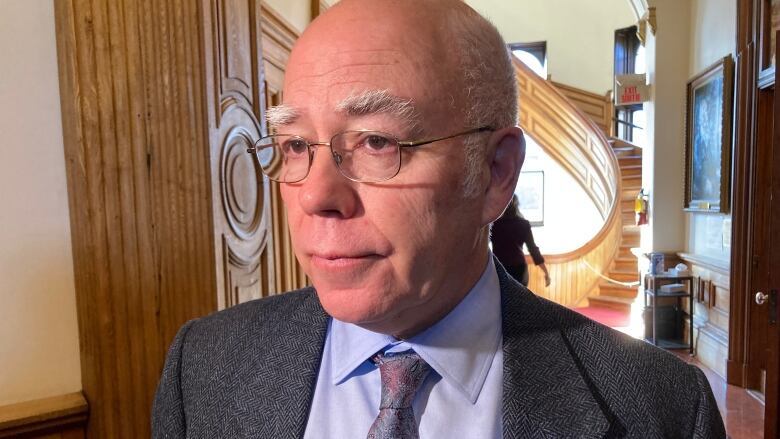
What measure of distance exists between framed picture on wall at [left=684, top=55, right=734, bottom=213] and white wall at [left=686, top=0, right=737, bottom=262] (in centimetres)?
13

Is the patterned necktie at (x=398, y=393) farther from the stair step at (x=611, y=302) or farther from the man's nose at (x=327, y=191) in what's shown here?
the stair step at (x=611, y=302)

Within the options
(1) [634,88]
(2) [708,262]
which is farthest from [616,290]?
(1) [634,88]

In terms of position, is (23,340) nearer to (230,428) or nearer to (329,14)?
(230,428)

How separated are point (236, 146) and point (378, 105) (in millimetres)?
849

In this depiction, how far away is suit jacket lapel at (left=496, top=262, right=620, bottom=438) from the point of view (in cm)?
88

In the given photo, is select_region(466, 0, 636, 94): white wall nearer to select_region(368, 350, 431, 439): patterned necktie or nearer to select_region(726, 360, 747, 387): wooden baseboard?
select_region(726, 360, 747, 387): wooden baseboard

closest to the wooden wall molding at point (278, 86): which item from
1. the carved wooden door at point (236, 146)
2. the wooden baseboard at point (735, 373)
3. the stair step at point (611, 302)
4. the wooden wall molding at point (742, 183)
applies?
the carved wooden door at point (236, 146)

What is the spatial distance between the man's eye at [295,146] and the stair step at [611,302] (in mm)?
7550

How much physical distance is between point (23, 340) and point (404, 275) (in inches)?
38.5

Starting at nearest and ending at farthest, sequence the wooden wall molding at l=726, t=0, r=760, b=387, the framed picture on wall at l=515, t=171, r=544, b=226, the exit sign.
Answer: the wooden wall molding at l=726, t=0, r=760, b=387 < the exit sign < the framed picture on wall at l=515, t=171, r=544, b=226

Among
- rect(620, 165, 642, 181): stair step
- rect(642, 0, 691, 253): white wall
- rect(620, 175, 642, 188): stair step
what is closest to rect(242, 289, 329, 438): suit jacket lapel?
rect(642, 0, 691, 253): white wall

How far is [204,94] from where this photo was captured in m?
1.33

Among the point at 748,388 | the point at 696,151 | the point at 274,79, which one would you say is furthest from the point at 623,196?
the point at 274,79

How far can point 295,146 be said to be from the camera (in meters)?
0.87
